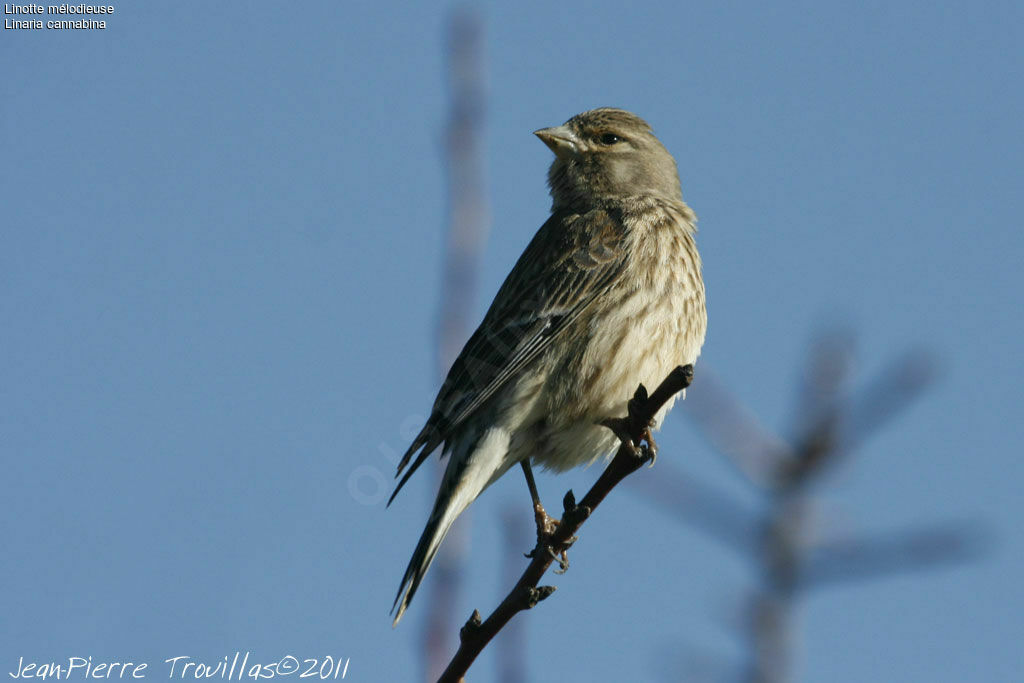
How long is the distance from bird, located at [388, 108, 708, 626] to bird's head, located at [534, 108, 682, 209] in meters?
0.57

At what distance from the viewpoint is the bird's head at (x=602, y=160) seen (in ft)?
26.7

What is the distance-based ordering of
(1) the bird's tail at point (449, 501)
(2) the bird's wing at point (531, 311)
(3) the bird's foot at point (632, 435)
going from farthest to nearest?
(2) the bird's wing at point (531, 311) → (1) the bird's tail at point (449, 501) → (3) the bird's foot at point (632, 435)

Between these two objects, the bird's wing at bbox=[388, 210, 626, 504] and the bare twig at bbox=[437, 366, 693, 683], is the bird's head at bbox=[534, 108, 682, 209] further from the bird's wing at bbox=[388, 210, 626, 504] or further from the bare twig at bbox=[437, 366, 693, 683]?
the bare twig at bbox=[437, 366, 693, 683]

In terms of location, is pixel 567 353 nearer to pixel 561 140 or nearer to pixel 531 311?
pixel 531 311

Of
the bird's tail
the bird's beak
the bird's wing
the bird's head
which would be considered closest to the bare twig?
the bird's tail

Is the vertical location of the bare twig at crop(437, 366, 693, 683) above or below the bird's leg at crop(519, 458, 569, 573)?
above

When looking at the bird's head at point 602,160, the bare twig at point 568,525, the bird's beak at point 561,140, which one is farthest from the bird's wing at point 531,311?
the bare twig at point 568,525

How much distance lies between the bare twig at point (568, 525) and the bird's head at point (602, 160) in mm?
2955

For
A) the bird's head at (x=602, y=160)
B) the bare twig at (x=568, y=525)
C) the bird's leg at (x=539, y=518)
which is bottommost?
the bird's leg at (x=539, y=518)

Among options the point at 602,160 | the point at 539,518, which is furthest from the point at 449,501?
the point at 602,160

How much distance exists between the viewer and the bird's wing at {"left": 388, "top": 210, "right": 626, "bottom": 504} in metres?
6.63

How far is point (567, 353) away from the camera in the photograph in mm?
6680

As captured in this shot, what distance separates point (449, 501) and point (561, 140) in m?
3.11

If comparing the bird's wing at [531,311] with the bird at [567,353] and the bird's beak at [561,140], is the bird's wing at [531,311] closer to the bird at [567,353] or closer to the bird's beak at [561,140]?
the bird at [567,353]
